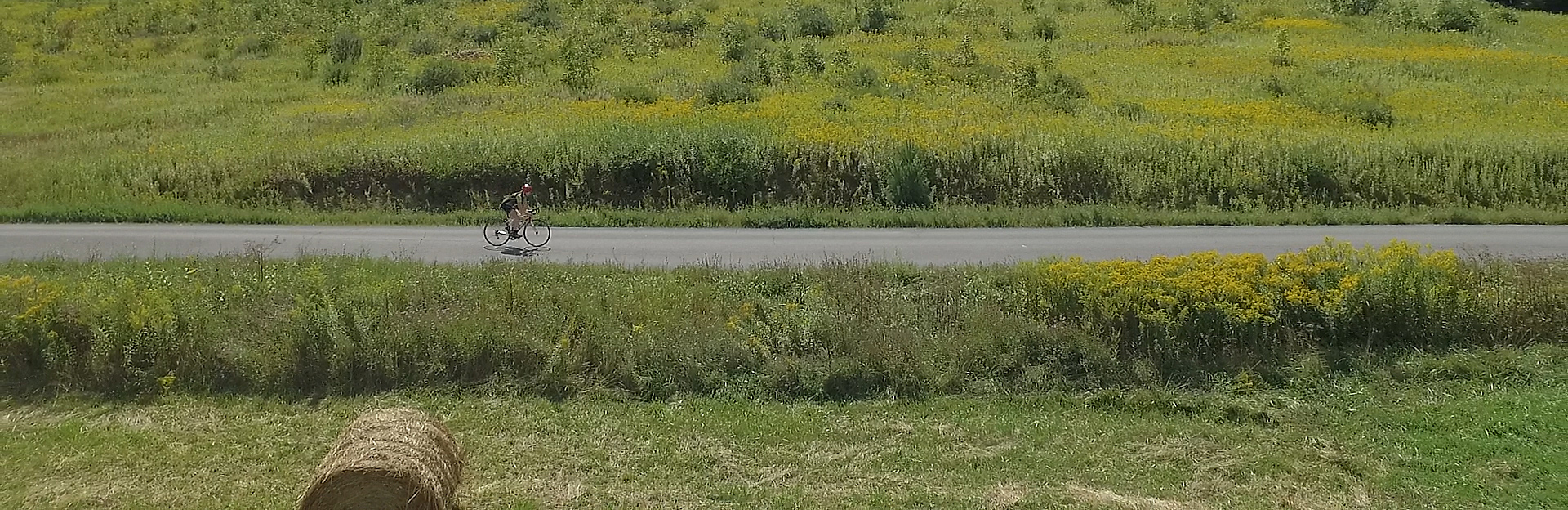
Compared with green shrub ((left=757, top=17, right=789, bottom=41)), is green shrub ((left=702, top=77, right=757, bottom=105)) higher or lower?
lower

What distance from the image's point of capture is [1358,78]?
31047 millimetres

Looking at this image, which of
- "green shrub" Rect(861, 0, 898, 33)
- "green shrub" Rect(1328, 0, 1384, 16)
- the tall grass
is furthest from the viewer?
"green shrub" Rect(1328, 0, 1384, 16)

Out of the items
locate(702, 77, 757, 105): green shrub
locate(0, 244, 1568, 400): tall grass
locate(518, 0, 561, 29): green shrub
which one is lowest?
locate(0, 244, 1568, 400): tall grass

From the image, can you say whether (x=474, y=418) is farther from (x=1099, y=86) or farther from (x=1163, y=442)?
(x=1099, y=86)

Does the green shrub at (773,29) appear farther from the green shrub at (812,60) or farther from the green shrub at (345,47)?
the green shrub at (345,47)

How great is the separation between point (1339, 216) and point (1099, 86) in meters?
11.8

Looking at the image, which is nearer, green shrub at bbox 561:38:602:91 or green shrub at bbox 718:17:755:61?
green shrub at bbox 561:38:602:91

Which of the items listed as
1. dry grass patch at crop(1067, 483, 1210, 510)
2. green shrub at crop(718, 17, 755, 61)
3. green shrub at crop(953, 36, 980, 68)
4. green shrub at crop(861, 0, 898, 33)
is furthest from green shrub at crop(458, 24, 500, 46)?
dry grass patch at crop(1067, 483, 1210, 510)

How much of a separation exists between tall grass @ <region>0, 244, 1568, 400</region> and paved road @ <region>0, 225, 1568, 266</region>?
3776 mm

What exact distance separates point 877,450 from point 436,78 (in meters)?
27.5

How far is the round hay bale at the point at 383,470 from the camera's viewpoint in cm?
771

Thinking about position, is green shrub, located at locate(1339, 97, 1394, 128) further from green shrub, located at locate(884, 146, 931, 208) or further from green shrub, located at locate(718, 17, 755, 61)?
green shrub, located at locate(718, 17, 755, 61)

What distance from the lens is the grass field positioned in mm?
21359

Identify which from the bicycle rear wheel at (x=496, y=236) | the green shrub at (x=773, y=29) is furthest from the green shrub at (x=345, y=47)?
the bicycle rear wheel at (x=496, y=236)
